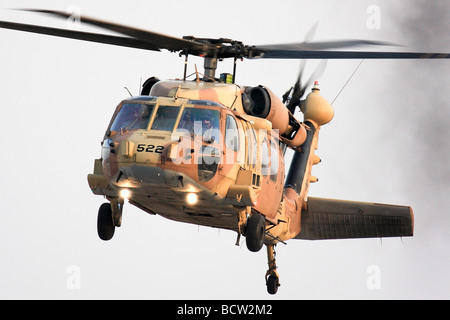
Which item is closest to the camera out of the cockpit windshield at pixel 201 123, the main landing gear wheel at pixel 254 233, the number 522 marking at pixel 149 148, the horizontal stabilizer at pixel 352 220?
the number 522 marking at pixel 149 148

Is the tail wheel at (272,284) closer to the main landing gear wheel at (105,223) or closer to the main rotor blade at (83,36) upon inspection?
the main landing gear wheel at (105,223)

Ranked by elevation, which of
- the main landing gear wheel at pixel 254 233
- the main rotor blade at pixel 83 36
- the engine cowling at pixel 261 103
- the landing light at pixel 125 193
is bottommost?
the main landing gear wheel at pixel 254 233

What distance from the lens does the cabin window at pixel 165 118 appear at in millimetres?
16797

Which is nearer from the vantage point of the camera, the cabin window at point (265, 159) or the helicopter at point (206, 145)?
the helicopter at point (206, 145)

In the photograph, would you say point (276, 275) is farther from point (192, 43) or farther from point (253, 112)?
point (192, 43)

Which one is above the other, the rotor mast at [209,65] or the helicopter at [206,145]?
the rotor mast at [209,65]

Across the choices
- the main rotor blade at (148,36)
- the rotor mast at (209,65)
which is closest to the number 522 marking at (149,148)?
the main rotor blade at (148,36)

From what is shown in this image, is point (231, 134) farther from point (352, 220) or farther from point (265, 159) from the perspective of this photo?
point (352, 220)

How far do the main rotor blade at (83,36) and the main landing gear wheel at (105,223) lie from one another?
286 cm

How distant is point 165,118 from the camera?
1697 centimetres

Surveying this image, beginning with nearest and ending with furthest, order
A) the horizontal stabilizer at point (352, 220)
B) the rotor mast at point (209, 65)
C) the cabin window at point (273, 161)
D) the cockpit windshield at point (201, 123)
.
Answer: the cockpit windshield at point (201, 123)
the cabin window at point (273, 161)
the rotor mast at point (209, 65)
the horizontal stabilizer at point (352, 220)

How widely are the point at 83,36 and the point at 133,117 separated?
1.95 metres

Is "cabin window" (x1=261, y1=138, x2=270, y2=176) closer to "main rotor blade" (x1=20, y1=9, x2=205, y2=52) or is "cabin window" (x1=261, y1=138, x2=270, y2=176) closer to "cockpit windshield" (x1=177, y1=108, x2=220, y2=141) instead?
"cockpit windshield" (x1=177, y1=108, x2=220, y2=141)

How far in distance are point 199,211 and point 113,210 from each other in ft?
5.22
